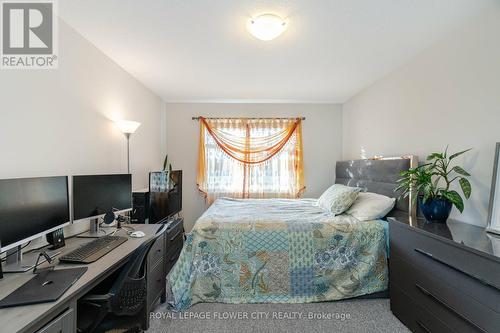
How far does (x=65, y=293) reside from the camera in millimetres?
1078

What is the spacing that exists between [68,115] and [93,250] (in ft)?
3.84

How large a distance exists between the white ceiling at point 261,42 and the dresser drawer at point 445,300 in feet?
A: 6.09

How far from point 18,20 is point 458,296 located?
10.9 feet

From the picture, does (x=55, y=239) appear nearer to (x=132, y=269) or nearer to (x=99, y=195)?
(x=99, y=195)

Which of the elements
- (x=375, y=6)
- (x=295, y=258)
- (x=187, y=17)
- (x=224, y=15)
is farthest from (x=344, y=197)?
(x=187, y=17)

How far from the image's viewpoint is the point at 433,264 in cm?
154

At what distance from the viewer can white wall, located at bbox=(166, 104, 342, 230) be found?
4191 mm

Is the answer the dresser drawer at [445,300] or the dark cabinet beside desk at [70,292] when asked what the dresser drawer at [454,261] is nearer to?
the dresser drawer at [445,300]

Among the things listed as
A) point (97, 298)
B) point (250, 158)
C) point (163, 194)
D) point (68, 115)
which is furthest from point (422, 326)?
point (68, 115)

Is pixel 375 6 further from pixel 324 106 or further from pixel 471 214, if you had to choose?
pixel 324 106

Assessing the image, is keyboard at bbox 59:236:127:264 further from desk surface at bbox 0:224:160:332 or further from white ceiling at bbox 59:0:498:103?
white ceiling at bbox 59:0:498:103

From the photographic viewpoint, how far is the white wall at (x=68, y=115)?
1.52 m

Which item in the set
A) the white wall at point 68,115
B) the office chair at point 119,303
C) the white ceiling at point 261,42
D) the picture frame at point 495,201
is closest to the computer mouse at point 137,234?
the office chair at point 119,303

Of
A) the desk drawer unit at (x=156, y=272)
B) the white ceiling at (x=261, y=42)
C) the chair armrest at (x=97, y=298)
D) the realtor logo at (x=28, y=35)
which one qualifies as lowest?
the desk drawer unit at (x=156, y=272)
